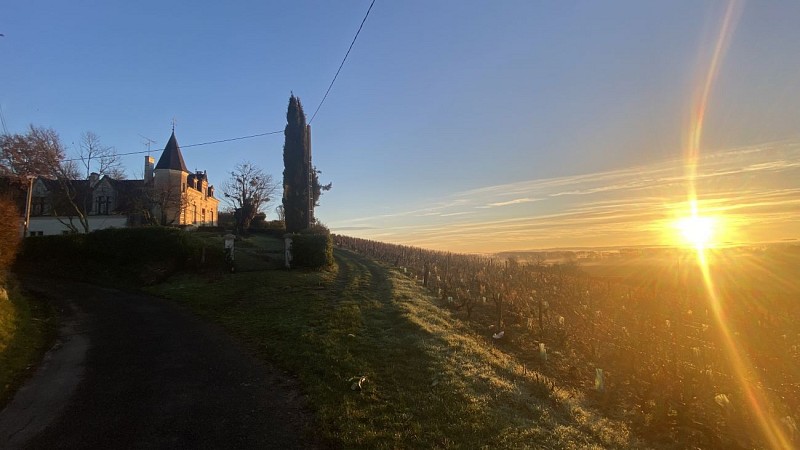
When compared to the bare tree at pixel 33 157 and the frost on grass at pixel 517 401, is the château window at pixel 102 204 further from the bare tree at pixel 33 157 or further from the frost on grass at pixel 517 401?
the frost on grass at pixel 517 401

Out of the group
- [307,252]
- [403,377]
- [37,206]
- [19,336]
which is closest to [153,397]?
[403,377]

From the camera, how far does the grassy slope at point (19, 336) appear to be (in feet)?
28.7

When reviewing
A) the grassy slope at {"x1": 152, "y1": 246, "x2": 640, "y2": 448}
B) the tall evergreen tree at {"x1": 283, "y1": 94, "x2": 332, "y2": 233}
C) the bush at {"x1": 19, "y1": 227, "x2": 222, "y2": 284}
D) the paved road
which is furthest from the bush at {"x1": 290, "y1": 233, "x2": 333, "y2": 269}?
Answer: the paved road

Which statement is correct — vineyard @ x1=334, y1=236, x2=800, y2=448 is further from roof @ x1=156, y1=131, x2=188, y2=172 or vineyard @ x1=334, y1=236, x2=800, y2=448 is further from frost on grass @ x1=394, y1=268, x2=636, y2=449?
roof @ x1=156, y1=131, x2=188, y2=172

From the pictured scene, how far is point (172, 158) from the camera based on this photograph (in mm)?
51281

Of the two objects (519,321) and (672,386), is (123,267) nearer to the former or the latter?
(519,321)

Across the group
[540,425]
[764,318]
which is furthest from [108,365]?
→ [764,318]

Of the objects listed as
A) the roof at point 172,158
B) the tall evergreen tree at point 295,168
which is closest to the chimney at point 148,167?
the roof at point 172,158

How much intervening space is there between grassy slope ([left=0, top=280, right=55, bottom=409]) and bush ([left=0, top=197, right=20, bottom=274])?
3.07 meters

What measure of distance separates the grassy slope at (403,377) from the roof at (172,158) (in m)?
38.8

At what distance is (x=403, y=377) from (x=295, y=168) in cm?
3164

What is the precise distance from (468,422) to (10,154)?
4773 centimetres

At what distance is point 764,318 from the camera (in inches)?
651

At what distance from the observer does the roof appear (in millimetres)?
50703
